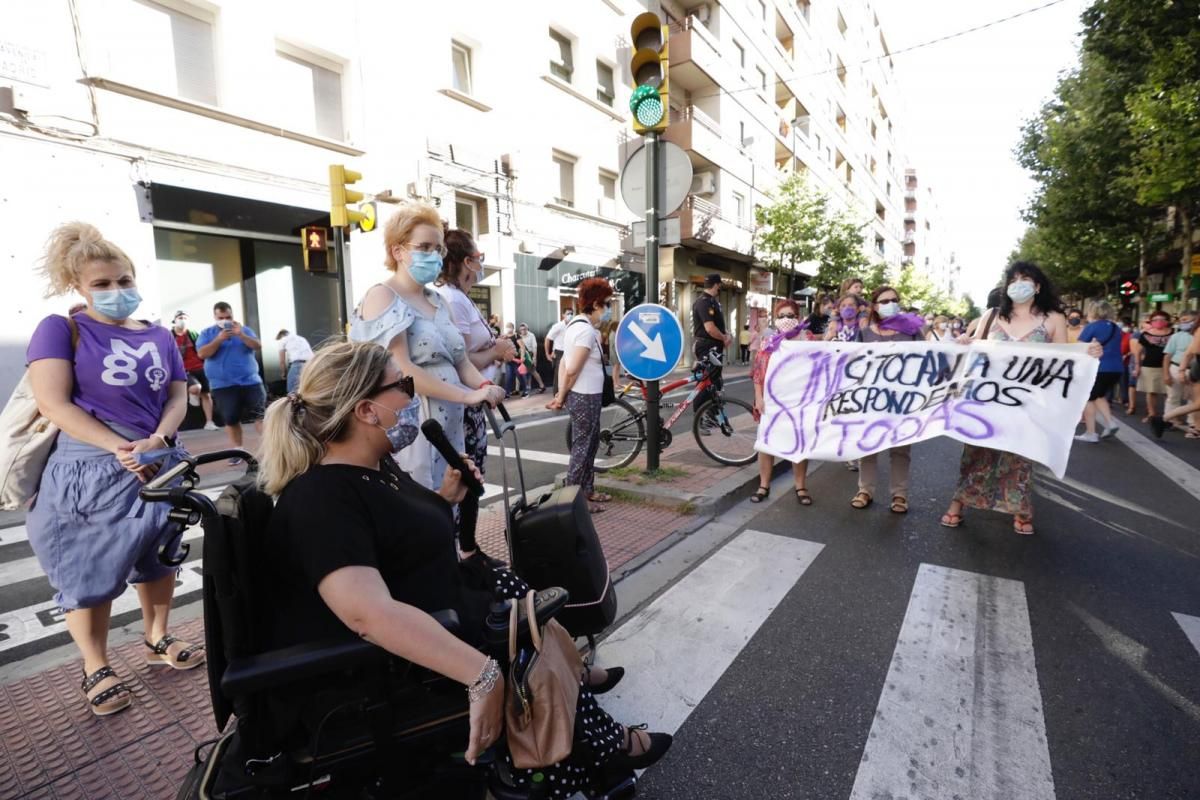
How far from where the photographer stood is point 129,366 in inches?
98.8

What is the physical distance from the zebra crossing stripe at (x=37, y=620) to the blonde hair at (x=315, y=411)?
2051mm

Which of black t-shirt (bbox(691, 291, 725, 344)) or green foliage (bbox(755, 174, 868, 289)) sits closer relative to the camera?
black t-shirt (bbox(691, 291, 725, 344))

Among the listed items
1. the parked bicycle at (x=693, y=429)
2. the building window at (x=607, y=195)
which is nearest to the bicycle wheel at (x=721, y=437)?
the parked bicycle at (x=693, y=429)

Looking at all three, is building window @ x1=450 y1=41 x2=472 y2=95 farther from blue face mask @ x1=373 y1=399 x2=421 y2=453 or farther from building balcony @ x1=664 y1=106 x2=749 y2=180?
blue face mask @ x1=373 y1=399 x2=421 y2=453

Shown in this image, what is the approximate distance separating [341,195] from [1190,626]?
Result: 8376mm

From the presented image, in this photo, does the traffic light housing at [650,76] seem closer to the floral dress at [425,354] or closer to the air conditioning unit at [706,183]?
the floral dress at [425,354]

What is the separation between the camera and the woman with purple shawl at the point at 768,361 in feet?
17.5

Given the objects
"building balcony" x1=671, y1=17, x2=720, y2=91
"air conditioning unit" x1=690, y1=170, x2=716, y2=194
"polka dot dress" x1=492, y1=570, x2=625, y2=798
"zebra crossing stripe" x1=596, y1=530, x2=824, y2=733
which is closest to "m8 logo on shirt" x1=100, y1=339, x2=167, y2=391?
"polka dot dress" x1=492, y1=570, x2=625, y2=798

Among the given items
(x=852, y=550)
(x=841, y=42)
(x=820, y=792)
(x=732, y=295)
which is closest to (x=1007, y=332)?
(x=852, y=550)

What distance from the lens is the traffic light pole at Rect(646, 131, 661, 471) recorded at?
5520 mm

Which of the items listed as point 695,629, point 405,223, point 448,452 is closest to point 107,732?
point 448,452

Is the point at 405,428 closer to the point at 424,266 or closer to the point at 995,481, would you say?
the point at 424,266

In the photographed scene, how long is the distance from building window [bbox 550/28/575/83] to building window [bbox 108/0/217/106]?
866 centimetres

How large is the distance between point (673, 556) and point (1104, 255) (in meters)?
26.2
